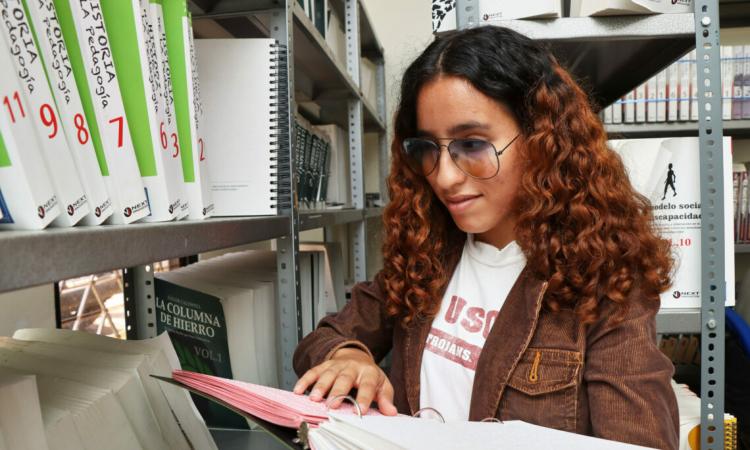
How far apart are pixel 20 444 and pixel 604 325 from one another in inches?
29.1

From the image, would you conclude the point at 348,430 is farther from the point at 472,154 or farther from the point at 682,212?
the point at 682,212

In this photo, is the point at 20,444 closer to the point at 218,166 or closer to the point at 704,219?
the point at 218,166

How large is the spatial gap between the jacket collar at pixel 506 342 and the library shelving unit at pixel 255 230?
1.16 feet

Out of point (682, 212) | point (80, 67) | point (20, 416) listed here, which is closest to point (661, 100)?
point (682, 212)

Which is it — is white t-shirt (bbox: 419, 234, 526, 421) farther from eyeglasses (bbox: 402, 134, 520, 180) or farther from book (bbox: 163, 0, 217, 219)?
book (bbox: 163, 0, 217, 219)

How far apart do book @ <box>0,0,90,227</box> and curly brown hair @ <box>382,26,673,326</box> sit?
0.59 m

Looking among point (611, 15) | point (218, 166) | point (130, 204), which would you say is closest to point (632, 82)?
point (611, 15)

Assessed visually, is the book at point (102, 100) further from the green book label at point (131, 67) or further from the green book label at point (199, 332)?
the green book label at point (199, 332)

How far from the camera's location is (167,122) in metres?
0.59

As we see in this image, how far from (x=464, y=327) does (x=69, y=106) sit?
2.28 feet

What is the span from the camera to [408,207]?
1.01 m

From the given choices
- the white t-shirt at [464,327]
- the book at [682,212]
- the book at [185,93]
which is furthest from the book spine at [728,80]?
the book at [185,93]

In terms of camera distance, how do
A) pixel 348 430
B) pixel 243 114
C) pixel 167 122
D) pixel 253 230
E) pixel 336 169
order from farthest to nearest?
1. pixel 336 169
2. pixel 243 114
3. pixel 253 230
4. pixel 167 122
5. pixel 348 430

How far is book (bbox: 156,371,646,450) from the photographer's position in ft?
1.45
